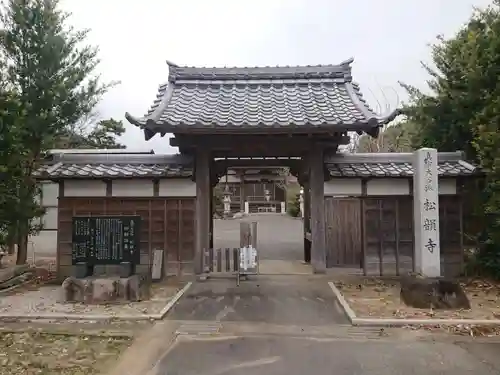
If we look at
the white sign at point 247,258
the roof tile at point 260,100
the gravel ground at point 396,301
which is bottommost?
the gravel ground at point 396,301

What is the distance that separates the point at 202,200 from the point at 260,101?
3071 mm

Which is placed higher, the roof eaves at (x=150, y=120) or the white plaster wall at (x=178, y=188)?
the roof eaves at (x=150, y=120)

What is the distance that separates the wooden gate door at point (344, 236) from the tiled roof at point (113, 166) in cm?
382

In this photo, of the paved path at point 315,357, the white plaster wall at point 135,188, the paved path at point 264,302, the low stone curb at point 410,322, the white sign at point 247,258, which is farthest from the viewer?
the white plaster wall at point 135,188

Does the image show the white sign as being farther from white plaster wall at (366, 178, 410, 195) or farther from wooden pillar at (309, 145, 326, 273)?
white plaster wall at (366, 178, 410, 195)

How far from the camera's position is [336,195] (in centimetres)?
1070

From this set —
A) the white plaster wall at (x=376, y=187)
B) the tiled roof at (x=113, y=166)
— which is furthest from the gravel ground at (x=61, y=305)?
the white plaster wall at (x=376, y=187)

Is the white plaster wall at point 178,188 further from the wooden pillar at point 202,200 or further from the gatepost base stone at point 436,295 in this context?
the gatepost base stone at point 436,295

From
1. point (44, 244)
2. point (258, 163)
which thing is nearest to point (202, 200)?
point (258, 163)

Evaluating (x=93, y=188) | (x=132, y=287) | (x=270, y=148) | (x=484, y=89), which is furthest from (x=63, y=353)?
(x=484, y=89)

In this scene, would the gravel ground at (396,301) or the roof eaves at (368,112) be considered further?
the roof eaves at (368,112)

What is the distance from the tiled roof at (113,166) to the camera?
10.5 meters

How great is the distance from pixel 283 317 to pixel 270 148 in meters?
4.89

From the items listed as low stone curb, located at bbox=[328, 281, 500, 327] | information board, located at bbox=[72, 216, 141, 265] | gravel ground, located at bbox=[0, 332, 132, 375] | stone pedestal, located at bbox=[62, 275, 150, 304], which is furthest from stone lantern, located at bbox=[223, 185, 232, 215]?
gravel ground, located at bbox=[0, 332, 132, 375]
